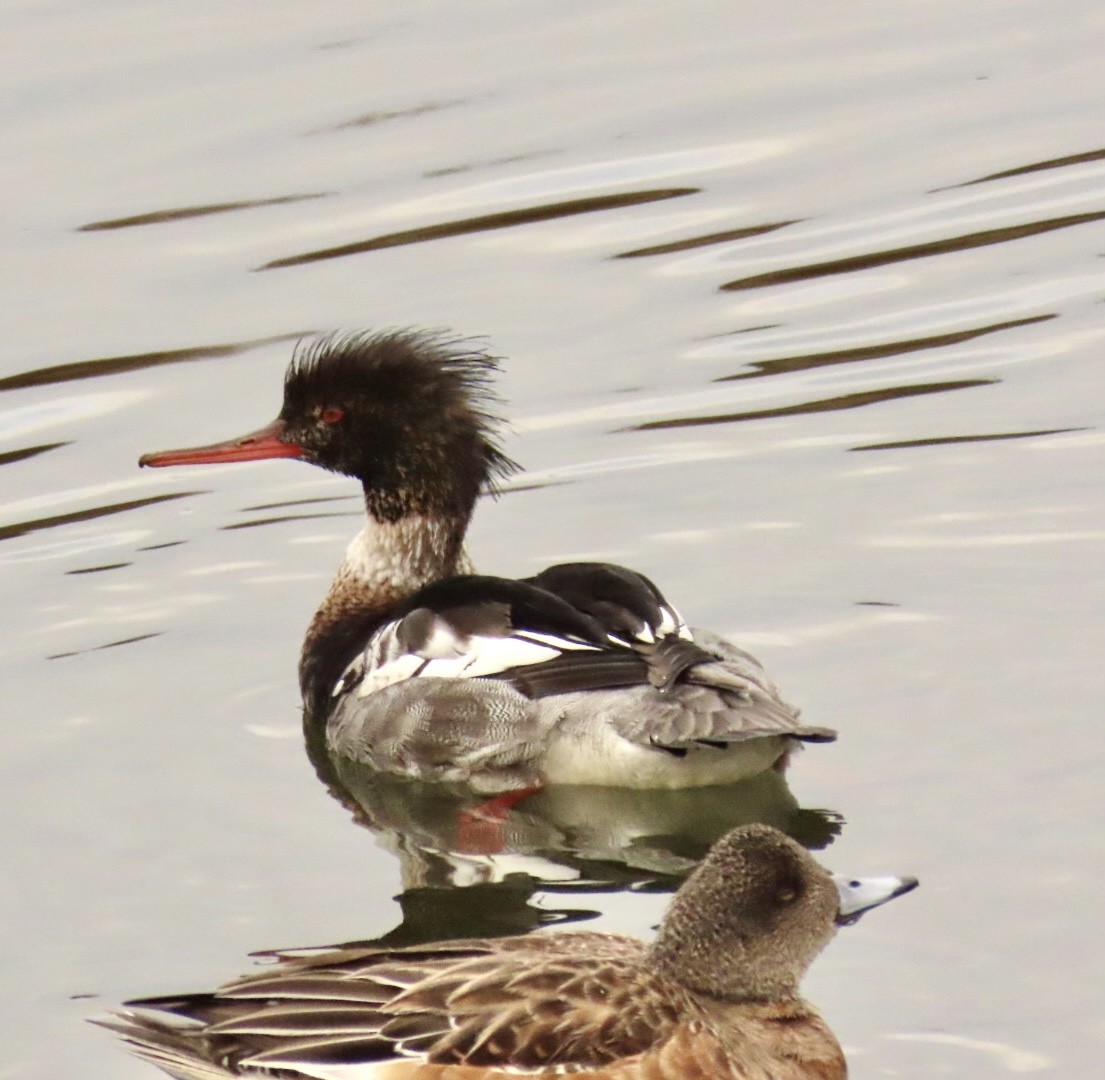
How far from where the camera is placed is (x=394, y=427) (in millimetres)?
9414

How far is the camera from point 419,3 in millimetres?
15180

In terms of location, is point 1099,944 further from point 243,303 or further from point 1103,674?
point 243,303

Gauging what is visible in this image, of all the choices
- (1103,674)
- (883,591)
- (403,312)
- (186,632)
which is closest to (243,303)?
(403,312)

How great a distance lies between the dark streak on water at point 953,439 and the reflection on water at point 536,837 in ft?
7.86

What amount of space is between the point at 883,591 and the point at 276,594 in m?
2.32

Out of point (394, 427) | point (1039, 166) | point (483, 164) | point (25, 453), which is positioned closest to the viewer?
point (394, 427)

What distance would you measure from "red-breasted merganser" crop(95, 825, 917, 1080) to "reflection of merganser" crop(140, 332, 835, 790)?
1418mm

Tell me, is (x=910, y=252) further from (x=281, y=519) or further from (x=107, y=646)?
(x=107, y=646)

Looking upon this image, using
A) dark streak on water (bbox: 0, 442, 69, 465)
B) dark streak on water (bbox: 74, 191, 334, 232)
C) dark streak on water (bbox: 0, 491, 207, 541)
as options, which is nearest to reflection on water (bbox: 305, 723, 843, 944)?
dark streak on water (bbox: 0, 491, 207, 541)

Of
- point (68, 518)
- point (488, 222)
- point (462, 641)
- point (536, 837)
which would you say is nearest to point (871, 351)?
point (488, 222)

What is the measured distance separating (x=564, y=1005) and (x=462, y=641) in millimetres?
2807

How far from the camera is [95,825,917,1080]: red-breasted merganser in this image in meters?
5.79

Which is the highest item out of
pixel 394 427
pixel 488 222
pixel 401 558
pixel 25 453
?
pixel 488 222

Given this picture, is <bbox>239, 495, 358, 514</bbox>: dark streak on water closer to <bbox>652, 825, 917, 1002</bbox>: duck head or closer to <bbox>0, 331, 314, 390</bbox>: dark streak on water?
<bbox>0, 331, 314, 390</bbox>: dark streak on water
